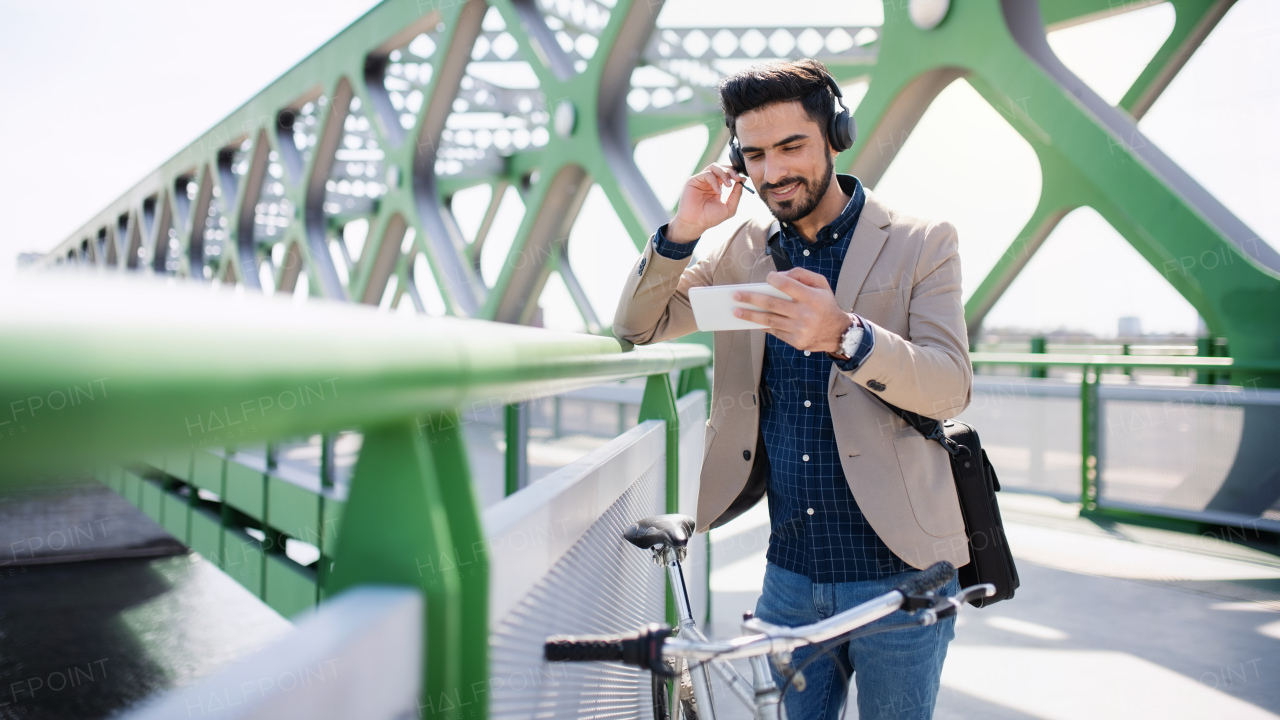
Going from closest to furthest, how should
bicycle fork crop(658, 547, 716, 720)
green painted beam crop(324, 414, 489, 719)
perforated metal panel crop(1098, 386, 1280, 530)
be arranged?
green painted beam crop(324, 414, 489, 719) < bicycle fork crop(658, 547, 716, 720) < perforated metal panel crop(1098, 386, 1280, 530)

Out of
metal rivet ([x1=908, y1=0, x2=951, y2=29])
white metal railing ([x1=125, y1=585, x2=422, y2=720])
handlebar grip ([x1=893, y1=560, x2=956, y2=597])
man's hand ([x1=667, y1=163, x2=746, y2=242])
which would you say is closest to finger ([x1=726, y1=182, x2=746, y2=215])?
man's hand ([x1=667, y1=163, x2=746, y2=242])

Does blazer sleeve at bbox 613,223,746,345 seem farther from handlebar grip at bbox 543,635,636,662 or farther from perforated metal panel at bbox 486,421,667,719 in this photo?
handlebar grip at bbox 543,635,636,662

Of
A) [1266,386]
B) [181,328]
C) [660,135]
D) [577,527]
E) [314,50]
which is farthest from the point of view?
[314,50]

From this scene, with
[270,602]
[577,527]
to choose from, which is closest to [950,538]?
[577,527]

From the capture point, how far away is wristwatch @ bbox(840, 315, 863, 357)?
128 centimetres

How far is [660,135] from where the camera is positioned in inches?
485

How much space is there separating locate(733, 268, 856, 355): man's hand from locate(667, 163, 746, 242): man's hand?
0.45 meters

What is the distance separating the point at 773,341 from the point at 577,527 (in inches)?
29.9

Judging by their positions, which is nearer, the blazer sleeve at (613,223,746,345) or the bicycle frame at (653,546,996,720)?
the bicycle frame at (653,546,996,720)

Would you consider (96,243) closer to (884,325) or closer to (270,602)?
(270,602)

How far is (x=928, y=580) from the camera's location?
40.5 inches

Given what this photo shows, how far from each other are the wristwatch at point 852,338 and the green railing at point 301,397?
0.52 meters

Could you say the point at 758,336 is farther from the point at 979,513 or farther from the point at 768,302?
the point at 979,513

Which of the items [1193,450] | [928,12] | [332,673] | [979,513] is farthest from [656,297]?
[928,12]
